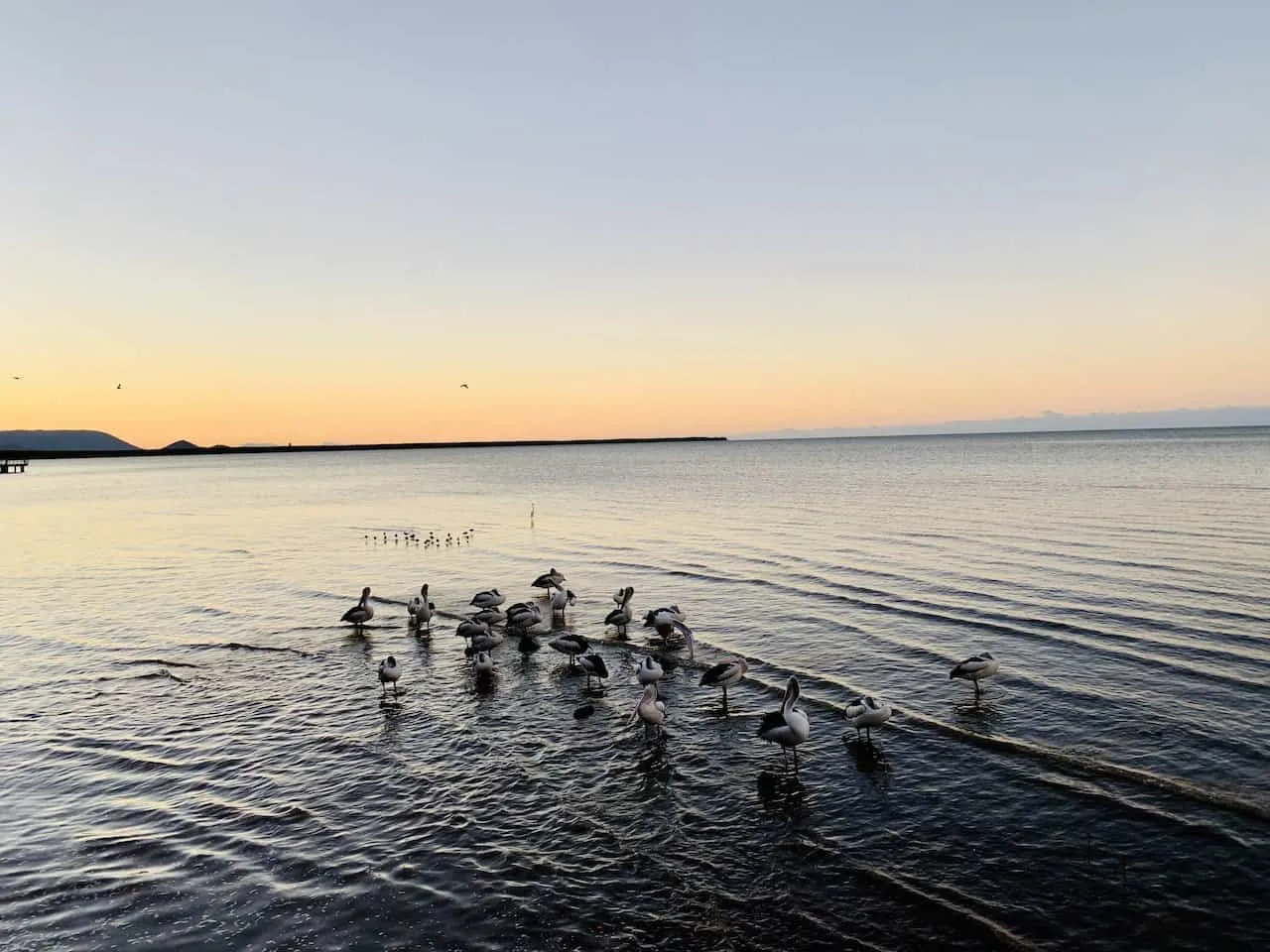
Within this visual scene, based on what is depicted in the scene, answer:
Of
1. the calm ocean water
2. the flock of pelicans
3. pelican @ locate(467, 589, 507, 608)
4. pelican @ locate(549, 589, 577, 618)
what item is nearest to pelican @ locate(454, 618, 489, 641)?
the flock of pelicans

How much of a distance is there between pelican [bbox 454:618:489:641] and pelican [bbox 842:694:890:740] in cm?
1035

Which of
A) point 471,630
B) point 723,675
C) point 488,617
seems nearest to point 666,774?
point 723,675

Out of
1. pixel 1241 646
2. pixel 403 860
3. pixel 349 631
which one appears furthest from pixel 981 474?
pixel 403 860

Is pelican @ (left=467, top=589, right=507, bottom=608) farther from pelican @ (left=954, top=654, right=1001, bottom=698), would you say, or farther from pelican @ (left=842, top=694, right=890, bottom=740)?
pelican @ (left=954, top=654, right=1001, bottom=698)

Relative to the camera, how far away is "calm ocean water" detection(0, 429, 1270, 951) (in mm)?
9516

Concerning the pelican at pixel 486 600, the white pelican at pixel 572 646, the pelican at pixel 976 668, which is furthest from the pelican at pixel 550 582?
the pelican at pixel 976 668

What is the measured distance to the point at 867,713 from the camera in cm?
1425

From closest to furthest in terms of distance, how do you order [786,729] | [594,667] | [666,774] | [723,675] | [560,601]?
[666,774] → [786,729] → [723,675] → [594,667] → [560,601]

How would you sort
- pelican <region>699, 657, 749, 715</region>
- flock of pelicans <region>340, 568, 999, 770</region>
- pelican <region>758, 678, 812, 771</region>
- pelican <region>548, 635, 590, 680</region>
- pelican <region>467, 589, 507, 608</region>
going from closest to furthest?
pelican <region>758, 678, 812, 771</region>
flock of pelicans <region>340, 568, 999, 770</region>
pelican <region>699, 657, 749, 715</region>
pelican <region>548, 635, 590, 680</region>
pelican <region>467, 589, 507, 608</region>

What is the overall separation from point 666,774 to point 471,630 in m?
9.96

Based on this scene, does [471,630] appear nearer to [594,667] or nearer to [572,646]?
[572,646]

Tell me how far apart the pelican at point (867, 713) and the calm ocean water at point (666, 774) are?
1.64ft

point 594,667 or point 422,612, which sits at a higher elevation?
point 422,612

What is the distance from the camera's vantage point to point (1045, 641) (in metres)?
20.8
